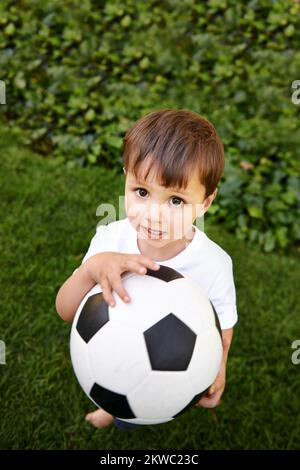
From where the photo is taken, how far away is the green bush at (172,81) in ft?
14.3

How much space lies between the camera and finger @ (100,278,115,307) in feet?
5.09

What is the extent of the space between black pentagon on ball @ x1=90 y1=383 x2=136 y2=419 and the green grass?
3.38ft

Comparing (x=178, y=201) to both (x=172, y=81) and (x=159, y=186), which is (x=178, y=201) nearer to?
(x=159, y=186)

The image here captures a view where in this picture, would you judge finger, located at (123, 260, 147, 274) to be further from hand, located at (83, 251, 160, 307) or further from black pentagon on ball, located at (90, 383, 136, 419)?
black pentagon on ball, located at (90, 383, 136, 419)

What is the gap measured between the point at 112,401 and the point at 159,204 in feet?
2.06

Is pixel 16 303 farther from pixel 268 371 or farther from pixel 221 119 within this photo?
pixel 221 119

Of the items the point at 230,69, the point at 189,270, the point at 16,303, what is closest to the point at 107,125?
the point at 230,69

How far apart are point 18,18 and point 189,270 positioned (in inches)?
169

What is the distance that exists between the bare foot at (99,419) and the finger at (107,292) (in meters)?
1.17
